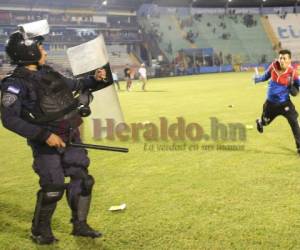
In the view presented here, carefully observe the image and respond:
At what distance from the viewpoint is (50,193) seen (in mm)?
3545

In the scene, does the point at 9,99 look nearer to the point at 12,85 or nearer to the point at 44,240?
the point at 12,85

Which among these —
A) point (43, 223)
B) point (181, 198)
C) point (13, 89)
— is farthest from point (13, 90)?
point (181, 198)

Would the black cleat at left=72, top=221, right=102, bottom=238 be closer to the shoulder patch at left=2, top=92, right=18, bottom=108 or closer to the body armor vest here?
the body armor vest

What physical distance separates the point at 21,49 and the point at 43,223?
5.22 feet

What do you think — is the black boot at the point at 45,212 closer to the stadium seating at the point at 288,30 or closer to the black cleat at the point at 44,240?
the black cleat at the point at 44,240

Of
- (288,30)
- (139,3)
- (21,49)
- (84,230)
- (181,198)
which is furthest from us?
(288,30)

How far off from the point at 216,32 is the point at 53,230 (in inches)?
1994

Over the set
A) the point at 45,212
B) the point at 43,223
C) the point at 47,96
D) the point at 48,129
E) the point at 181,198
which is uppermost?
the point at 47,96

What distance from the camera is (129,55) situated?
151 feet

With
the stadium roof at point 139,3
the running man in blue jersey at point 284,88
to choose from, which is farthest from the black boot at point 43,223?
the stadium roof at point 139,3

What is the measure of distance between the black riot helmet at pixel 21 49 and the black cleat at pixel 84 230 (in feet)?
5.22

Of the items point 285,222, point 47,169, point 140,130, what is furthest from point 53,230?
point 140,130

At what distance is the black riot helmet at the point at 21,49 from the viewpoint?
3457 mm

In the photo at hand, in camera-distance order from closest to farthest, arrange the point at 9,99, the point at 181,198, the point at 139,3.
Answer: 1. the point at 9,99
2. the point at 181,198
3. the point at 139,3
